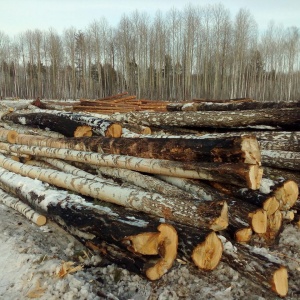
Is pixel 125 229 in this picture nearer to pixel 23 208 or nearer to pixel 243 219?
pixel 243 219

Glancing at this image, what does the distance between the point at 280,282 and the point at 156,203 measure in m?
1.49

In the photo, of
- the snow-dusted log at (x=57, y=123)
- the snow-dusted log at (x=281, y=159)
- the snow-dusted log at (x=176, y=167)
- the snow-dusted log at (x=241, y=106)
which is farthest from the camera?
the snow-dusted log at (x=241, y=106)

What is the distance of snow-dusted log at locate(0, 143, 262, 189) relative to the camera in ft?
11.3

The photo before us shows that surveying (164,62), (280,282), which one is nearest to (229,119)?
(280,282)

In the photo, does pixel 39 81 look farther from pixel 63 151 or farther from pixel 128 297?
pixel 128 297

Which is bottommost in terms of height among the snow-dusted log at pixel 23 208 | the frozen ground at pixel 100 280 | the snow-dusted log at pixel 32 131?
the frozen ground at pixel 100 280

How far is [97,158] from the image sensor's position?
187 inches

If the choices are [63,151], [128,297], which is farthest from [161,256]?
[63,151]

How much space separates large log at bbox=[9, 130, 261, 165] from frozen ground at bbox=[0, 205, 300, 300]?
129 cm

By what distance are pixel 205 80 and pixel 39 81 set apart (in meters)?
24.4

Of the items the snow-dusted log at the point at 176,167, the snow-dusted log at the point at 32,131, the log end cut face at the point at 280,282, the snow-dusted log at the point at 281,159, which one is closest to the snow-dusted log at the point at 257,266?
the log end cut face at the point at 280,282

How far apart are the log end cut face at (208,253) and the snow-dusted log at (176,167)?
2.79 feet

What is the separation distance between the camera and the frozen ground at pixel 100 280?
279 centimetres

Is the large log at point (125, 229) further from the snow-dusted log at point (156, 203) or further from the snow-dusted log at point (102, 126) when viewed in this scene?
the snow-dusted log at point (102, 126)
